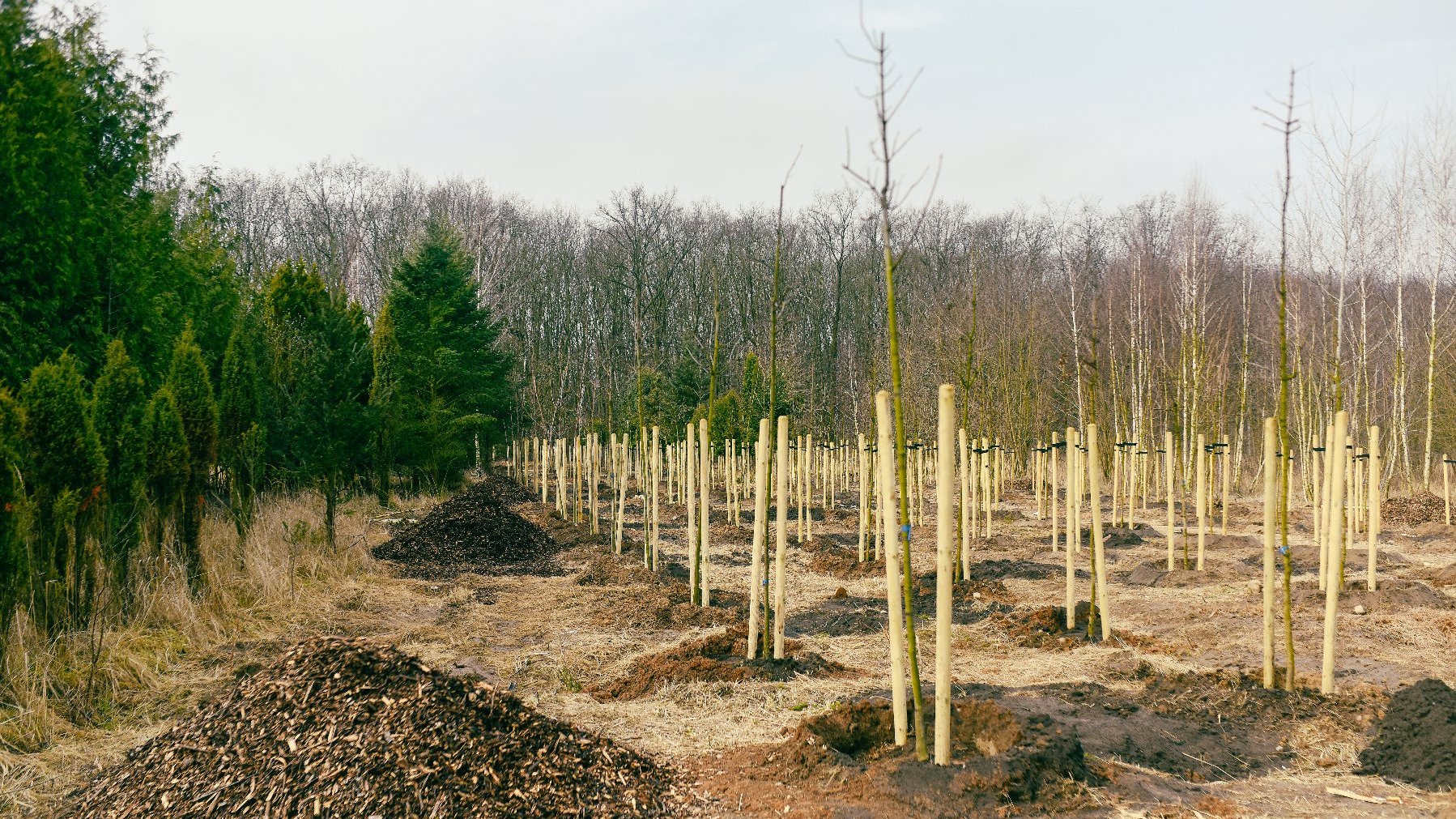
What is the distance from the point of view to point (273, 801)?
11.3ft

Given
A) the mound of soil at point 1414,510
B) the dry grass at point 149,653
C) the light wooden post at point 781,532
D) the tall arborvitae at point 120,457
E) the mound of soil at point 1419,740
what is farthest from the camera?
the mound of soil at point 1414,510

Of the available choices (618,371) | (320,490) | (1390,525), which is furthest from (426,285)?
(1390,525)

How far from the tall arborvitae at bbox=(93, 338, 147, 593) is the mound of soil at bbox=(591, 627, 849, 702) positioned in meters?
4.19

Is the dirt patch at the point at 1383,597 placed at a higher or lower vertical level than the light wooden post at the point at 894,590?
lower

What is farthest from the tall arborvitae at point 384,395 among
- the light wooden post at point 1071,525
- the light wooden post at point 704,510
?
the light wooden post at point 1071,525

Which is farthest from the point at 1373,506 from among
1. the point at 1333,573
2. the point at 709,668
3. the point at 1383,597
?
the point at 709,668

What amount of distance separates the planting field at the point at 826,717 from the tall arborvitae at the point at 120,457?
1906 mm

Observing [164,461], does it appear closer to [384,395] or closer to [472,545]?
[472,545]

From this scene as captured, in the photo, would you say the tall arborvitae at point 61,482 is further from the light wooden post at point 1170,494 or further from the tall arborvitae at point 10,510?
the light wooden post at point 1170,494

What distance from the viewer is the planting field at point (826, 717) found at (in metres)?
3.55

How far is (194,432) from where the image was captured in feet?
25.6

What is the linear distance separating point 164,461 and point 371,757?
199 inches

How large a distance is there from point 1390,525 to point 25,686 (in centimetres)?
1692

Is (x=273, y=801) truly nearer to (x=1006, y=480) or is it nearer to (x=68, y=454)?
(x=68, y=454)
